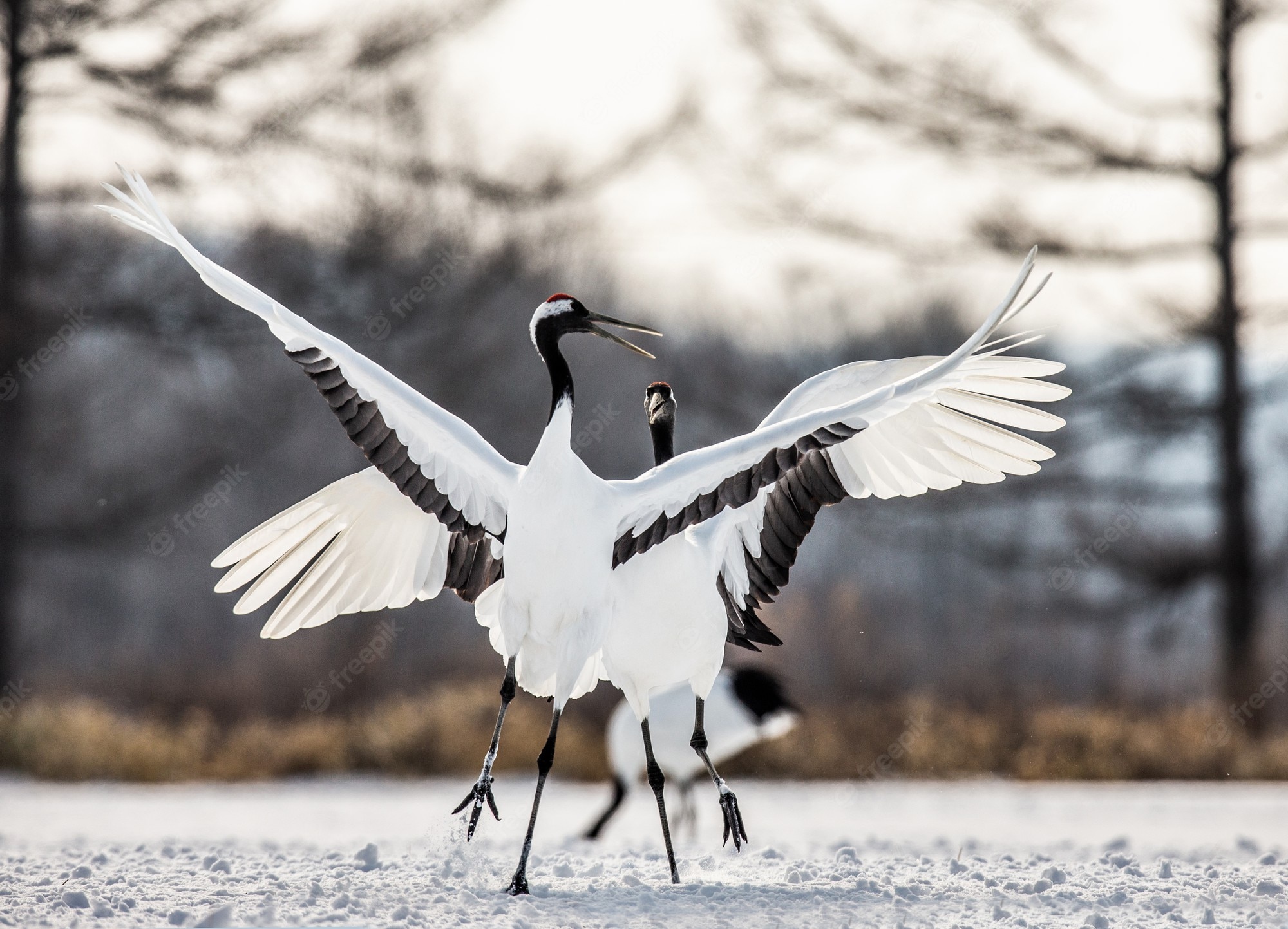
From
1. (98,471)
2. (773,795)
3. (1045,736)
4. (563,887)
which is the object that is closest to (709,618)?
(563,887)

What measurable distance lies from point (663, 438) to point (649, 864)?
196 cm

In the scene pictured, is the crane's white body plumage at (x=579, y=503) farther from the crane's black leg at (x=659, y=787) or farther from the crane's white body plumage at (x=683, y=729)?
the crane's white body plumage at (x=683, y=729)

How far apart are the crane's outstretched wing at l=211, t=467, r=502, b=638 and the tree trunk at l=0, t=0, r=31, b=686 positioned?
9.10 m

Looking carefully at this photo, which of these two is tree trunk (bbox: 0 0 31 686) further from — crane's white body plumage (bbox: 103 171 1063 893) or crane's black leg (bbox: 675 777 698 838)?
crane's white body plumage (bbox: 103 171 1063 893)

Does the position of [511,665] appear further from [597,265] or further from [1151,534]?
[597,265]

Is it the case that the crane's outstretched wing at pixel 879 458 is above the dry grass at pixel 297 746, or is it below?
above

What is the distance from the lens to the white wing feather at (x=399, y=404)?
5.14m

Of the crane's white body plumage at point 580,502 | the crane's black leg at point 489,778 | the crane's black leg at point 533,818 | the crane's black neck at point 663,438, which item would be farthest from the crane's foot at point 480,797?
the crane's black neck at point 663,438

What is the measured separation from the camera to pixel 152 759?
11836 millimetres

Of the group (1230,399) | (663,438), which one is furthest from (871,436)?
(1230,399)

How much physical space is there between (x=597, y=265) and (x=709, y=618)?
57.7ft

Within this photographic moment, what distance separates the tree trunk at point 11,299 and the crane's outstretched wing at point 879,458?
10450 mm

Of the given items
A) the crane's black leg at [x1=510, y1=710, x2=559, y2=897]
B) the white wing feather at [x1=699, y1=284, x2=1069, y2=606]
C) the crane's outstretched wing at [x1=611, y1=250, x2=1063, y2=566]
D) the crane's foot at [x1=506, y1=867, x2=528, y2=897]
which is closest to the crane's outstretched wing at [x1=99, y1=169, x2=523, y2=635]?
the crane's outstretched wing at [x1=611, y1=250, x2=1063, y2=566]

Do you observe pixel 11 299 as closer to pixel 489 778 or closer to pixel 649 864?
pixel 649 864
